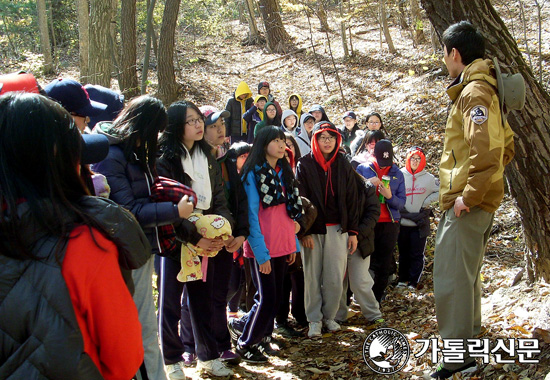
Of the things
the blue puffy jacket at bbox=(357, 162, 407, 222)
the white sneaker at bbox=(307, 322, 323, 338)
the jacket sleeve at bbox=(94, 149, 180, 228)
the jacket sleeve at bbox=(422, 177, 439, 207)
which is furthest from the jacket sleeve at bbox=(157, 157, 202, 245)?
the jacket sleeve at bbox=(422, 177, 439, 207)

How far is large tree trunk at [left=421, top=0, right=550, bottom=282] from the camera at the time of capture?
166 inches

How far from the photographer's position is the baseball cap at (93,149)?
2398 mm

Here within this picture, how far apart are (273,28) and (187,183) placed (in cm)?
1759

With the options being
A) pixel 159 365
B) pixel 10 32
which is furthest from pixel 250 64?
pixel 159 365

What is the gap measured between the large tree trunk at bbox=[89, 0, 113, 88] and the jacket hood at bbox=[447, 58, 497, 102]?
785 centimetres

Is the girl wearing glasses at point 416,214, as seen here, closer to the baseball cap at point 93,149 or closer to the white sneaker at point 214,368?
the white sneaker at point 214,368

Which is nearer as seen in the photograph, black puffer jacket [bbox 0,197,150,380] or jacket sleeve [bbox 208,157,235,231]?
black puffer jacket [bbox 0,197,150,380]

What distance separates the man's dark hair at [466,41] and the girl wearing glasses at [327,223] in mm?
1888

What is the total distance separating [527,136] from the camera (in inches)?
166

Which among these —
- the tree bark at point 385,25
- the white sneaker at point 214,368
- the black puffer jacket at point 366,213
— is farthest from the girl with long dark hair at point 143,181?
the tree bark at point 385,25

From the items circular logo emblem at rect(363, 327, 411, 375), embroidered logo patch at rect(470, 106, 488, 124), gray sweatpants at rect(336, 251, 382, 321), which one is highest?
embroidered logo patch at rect(470, 106, 488, 124)

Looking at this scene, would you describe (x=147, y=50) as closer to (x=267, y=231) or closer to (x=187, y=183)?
(x=267, y=231)

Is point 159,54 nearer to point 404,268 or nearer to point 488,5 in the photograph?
point 404,268

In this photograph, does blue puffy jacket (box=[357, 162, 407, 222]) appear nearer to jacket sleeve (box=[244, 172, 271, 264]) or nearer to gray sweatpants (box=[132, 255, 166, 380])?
jacket sleeve (box=[244, 172, 271, 264])
